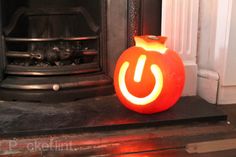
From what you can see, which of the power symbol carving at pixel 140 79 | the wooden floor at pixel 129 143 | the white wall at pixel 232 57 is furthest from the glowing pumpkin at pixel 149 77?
the white wall at pixel 232 57

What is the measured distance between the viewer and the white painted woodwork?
1.43 m

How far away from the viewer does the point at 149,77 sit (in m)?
1.19

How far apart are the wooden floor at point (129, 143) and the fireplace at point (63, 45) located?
0.35 m

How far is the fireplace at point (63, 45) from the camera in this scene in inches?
56.0

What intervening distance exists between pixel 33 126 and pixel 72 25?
668mm

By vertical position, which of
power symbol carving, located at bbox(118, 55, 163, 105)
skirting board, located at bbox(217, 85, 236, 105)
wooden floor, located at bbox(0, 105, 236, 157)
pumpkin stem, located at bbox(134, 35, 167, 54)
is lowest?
wooden floor, located at bbox(0, 105, 236, 157)

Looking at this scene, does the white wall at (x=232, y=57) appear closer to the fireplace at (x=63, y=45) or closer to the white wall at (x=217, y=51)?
the white wall at (x=217, y=51)

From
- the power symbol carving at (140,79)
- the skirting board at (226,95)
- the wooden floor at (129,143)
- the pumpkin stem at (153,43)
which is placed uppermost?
the pumpkin stem at (153,43)

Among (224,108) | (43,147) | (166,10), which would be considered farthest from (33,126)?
(224,108)

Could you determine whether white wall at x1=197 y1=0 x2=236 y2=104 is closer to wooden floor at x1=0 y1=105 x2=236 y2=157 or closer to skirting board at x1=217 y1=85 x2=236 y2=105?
skirting board at x1=217 y1=85 x2=236 y2=105

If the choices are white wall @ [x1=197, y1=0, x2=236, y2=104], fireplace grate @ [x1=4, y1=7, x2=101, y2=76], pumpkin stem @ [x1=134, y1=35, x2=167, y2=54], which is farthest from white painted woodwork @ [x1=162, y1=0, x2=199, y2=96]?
fireplace grate @ [x1=4, y1=7, x2=101, y2=76]

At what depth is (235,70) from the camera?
148cm

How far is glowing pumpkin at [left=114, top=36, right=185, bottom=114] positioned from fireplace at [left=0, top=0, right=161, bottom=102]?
25cm

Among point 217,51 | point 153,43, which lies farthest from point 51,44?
point 217,51
